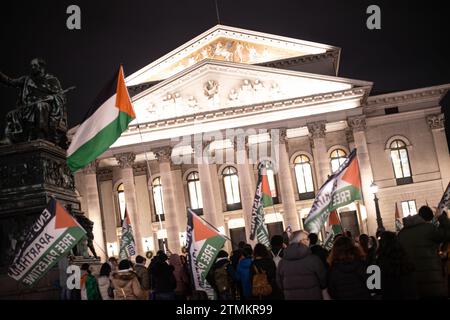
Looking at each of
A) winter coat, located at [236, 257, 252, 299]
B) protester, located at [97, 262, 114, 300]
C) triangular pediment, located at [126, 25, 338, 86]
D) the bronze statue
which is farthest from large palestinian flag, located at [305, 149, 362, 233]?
triangular pediment, located at [126, 25, 338, 86]

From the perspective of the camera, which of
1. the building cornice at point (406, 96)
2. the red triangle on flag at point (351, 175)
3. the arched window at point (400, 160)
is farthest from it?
the arched window at point (400, 160)

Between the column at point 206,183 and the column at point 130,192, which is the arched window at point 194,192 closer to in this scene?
the column at point 206,183

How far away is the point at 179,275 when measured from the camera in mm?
13062

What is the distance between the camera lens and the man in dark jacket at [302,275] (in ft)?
26.4

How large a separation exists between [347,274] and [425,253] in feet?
4.49

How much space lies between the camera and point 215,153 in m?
45.6

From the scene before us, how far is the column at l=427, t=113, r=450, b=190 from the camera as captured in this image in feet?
143

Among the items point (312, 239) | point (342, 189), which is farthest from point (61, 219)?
point (342, 189)

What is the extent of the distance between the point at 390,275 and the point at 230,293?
4.99m

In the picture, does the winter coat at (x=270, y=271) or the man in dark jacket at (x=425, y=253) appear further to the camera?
the winter coat at (x=270, y=271)

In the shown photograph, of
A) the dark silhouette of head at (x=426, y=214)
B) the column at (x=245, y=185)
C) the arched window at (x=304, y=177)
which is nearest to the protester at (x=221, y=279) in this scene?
the dark silhouette of head at (x=426, y=214)

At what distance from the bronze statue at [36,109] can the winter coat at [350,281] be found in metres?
4.80
